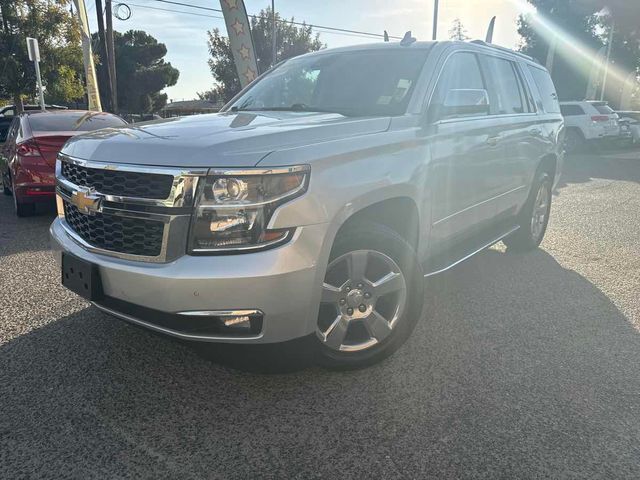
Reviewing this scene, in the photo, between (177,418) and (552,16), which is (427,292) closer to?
(177,418)

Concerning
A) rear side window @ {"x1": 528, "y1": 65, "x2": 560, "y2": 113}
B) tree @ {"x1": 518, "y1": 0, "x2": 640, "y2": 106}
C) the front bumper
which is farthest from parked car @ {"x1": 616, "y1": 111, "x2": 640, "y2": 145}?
the front bumper

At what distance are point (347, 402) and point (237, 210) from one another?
114 cm

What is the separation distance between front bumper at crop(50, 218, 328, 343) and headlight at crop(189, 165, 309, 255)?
58 millimetres

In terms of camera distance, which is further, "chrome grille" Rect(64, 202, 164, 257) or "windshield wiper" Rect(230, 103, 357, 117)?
"windshield wiper" Rect(230, 103, 357, 117)

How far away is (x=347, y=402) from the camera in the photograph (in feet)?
8.84

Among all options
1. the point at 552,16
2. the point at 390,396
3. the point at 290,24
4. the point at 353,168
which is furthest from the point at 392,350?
the point at 290,24

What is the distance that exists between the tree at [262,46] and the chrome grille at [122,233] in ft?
127

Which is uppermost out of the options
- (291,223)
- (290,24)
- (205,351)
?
(290,24)

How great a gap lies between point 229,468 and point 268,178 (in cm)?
123

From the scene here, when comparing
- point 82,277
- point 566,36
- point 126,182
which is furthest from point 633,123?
point 82,277

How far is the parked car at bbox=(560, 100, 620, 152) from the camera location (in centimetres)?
1762

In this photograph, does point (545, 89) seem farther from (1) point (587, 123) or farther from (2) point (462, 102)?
(1) point (587, 123)

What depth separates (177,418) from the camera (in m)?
2.55

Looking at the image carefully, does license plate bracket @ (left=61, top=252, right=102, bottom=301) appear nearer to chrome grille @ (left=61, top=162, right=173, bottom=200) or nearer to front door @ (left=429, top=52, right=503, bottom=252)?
chrome grille @ (left=61, top=162, right=173, bottom=200)
